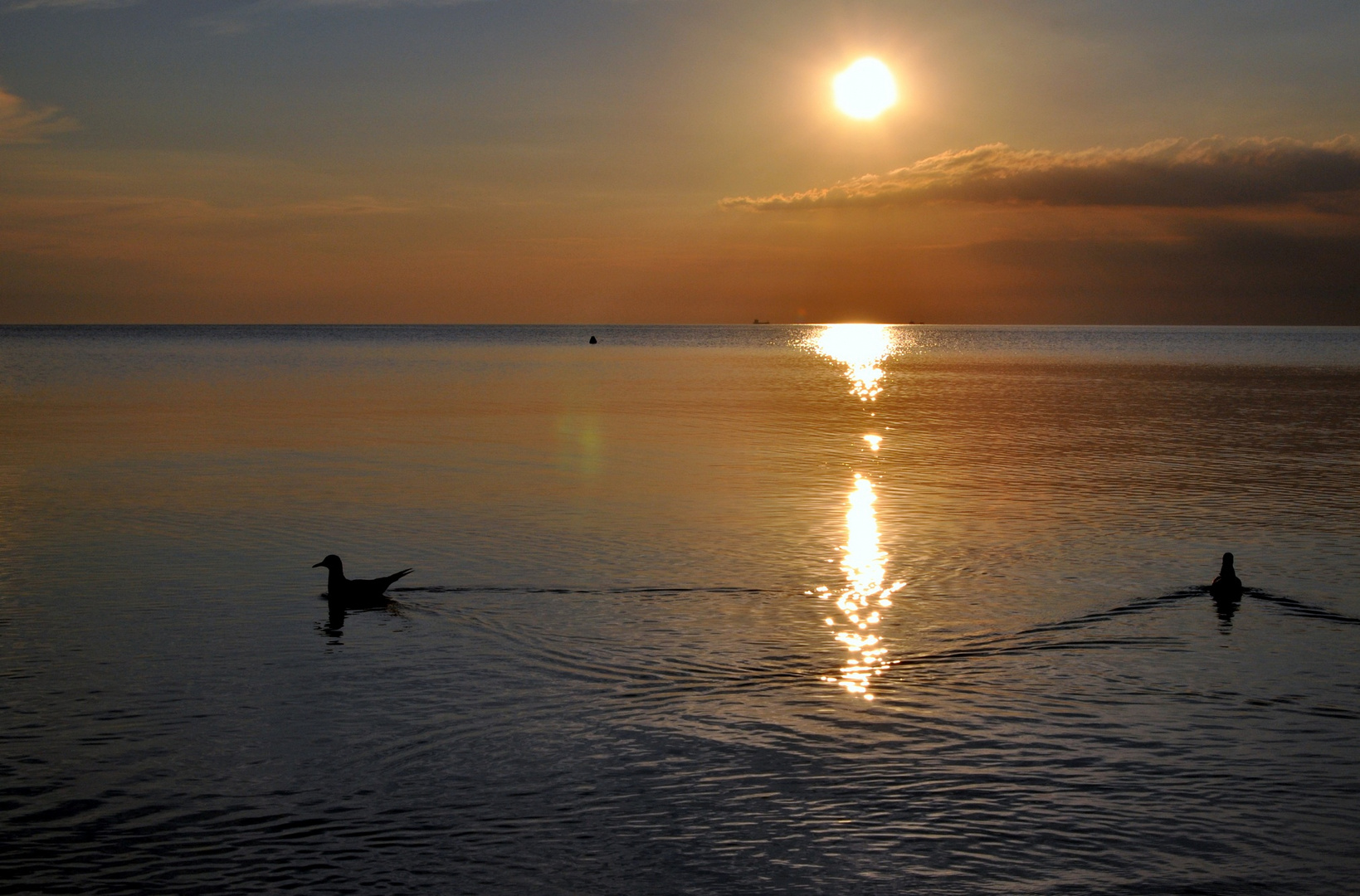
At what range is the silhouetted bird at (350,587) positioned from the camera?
16094 mm

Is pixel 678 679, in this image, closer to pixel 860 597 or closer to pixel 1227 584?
pixel 860 597

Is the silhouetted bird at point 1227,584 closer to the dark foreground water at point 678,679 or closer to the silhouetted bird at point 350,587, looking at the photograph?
the dark foreground water at point 678,679

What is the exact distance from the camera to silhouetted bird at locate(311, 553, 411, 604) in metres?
16.1

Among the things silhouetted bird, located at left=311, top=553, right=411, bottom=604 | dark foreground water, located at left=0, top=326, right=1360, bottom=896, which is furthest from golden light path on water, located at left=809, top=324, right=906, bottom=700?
silhouetted bird, located at left=311, top=553, right=411, bottom=604

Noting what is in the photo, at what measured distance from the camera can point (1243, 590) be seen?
17.2 meters

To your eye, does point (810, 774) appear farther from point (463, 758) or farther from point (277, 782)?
point (277, 782)

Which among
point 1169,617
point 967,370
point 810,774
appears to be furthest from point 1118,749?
point 967,370

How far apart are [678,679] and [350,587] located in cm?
580

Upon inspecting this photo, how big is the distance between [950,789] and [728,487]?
17.7m

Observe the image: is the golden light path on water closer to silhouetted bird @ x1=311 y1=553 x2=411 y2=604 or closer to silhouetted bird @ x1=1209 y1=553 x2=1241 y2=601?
silhouetted bird @ x1=1209 y1=553 x2=1241 y2=601

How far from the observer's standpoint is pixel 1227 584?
16688mm

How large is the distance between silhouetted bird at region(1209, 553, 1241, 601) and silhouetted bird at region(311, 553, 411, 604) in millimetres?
12149

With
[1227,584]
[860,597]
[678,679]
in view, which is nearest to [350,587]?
[678,679]

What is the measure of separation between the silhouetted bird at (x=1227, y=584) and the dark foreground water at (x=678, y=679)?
28 cm
